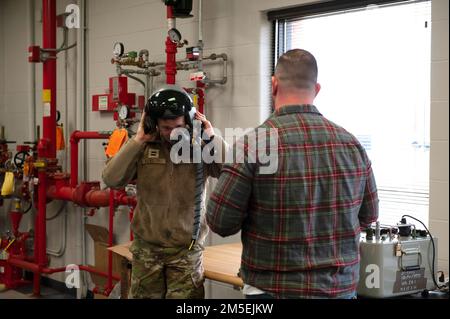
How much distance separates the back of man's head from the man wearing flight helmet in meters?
0.62

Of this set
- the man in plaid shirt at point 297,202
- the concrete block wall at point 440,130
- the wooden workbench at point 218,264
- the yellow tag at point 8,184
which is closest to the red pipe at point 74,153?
the yellow tag at point 8,184

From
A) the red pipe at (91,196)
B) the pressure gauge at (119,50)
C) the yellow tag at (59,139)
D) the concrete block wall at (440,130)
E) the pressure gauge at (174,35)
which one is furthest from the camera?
the yellow tag at (59,139)

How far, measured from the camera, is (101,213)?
4738 mm

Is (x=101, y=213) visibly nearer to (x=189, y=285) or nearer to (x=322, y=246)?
(x=189, y=285)

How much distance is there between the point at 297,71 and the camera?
1.75 m

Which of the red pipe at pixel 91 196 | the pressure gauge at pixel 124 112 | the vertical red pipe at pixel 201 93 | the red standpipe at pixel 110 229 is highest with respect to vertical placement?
the vertical red pipe at pixel 201 93

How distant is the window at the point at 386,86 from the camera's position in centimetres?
293

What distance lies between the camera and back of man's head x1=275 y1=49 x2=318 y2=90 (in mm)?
1747

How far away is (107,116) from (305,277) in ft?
10.6

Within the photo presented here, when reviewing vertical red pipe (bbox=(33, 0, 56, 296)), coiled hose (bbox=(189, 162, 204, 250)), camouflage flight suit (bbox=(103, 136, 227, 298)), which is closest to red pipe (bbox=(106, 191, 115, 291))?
vertical red pipe (bbox=(33, 0, 56, 296))

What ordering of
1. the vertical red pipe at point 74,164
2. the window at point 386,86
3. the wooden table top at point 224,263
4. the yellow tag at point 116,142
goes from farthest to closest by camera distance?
the vertical red pipe at point 74,164 → the yellow tag at point 116,142 → the window at point 386,86 → the wooden table top at point 224,263

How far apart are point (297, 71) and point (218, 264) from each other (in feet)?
4.52

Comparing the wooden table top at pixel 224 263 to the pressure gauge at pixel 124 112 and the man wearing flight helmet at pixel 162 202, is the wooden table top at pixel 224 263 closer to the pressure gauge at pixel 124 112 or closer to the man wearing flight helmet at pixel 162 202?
the man wearing flight helmet at pixel 162 202

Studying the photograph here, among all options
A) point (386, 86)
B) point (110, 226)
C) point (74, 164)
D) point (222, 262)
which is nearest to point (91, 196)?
point (110, 226)
